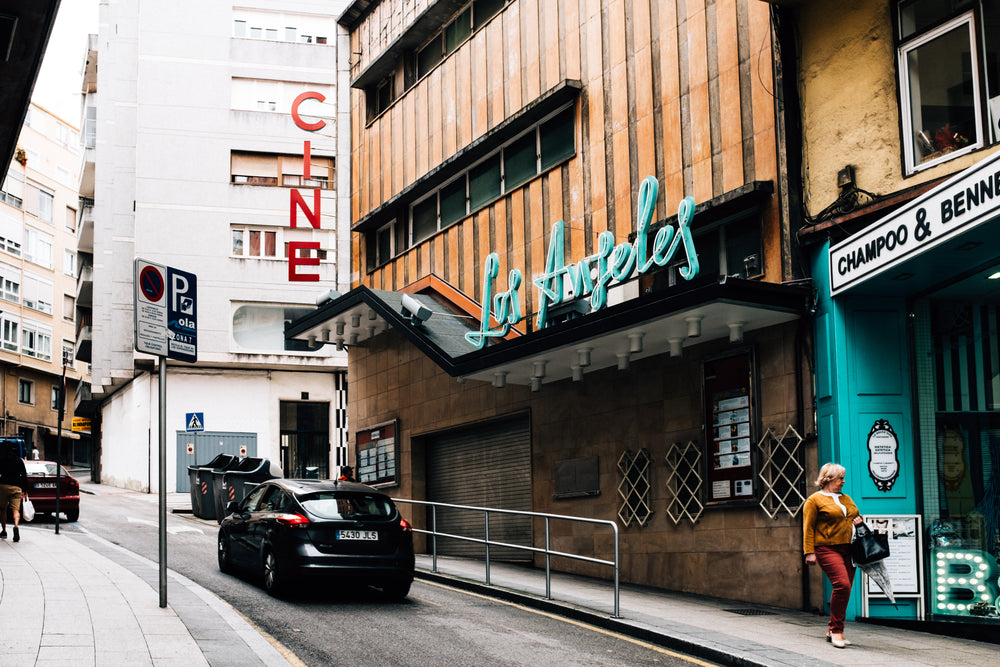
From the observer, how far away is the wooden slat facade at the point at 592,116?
44.5 ft

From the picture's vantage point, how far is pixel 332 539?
1231 cm

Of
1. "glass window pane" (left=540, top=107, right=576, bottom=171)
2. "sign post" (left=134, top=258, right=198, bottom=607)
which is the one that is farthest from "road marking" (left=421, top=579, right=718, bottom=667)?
"glass window pane" (left=540, top=107, right=576, bottom=171)

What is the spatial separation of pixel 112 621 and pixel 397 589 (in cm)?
397

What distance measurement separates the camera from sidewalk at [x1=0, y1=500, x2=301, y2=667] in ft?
26.2

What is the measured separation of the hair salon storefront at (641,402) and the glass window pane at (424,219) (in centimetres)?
130

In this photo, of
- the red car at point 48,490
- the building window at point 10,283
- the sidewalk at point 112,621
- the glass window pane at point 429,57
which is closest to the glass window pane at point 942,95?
the sidewalk at point 112,621

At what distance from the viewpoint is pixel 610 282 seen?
47.9 feet

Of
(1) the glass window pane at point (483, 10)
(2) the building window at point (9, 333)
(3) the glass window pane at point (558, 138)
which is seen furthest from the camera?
(2) the building window at point (9, 333)

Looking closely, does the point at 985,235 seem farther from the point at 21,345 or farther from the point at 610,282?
the point at 21,345

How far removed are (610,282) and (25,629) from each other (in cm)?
841

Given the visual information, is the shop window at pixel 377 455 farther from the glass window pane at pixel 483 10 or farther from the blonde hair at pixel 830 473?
the blonde hair at pixel 830 473

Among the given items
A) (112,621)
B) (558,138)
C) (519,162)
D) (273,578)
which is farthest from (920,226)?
(519,162)

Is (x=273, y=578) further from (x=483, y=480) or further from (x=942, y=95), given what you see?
(x=942, y=95)

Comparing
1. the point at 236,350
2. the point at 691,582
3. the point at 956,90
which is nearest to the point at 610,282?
the point at 691,582
